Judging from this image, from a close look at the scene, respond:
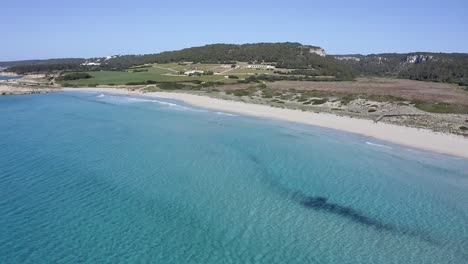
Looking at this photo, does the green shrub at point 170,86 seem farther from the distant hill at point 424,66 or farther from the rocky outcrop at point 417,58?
the rocky outcrop at point 417,58

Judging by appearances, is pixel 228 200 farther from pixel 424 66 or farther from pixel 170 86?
pixel 424 66

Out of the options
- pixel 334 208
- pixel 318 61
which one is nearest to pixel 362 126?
pixel 334 208

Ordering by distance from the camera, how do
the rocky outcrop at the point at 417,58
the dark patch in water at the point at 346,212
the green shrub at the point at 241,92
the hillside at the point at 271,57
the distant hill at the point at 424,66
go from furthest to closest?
the rocky outcrop at the point at 417,58
the hillside at the point at 271,57
the distant hill at the point at 424,66
the green shrub at the point at 241,92
the dark patch in water at the point at 346,212

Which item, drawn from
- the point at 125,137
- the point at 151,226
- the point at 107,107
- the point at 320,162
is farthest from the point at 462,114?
the point at 107,107

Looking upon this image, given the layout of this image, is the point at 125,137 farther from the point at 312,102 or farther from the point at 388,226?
the point at 312,102

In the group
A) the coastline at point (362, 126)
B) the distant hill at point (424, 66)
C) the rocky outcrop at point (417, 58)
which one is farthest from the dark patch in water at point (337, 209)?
the rocky outcrop at point (417, 58)

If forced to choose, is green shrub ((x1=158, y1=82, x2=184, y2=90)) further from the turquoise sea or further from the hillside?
the turquoise sea

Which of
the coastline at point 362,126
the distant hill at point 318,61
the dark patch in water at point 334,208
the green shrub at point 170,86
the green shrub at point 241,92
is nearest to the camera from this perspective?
the dark patch in water at point 334,208
